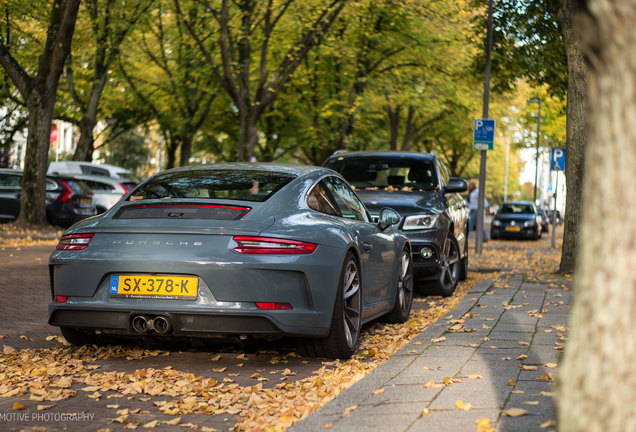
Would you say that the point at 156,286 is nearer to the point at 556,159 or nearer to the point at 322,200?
the point at 322,200

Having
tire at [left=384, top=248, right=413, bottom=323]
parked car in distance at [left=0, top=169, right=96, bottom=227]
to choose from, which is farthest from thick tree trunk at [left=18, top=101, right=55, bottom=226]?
tire at [left=384, top=248, right=413, bottom=323]

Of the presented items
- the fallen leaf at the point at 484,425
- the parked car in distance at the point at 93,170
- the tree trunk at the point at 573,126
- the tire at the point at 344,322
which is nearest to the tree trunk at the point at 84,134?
the parked car in distance at the point at 93,170

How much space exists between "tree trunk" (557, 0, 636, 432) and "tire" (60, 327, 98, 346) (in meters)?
4.75

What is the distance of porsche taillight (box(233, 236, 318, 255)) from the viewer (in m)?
5.63

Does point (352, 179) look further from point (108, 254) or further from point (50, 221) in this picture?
point (50, 221)

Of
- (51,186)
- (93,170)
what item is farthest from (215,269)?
(93,170)

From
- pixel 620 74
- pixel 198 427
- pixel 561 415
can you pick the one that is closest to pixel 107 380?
pixel 198 427

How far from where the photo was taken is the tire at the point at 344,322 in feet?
19.7

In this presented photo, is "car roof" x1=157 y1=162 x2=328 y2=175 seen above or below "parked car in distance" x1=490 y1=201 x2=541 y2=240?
above

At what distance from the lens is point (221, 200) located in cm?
609

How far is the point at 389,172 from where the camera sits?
11562 millimetres

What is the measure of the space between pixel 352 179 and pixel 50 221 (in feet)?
43.6

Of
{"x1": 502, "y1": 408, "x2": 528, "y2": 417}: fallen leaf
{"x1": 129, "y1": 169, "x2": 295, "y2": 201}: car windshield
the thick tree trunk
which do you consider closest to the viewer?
{"x1": 502, "y1": 408, "x2": 528, "y2": 417}: fallen leaf

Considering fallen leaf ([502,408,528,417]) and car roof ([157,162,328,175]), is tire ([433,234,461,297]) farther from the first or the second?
fallen leaf ([502,408,528,417])
